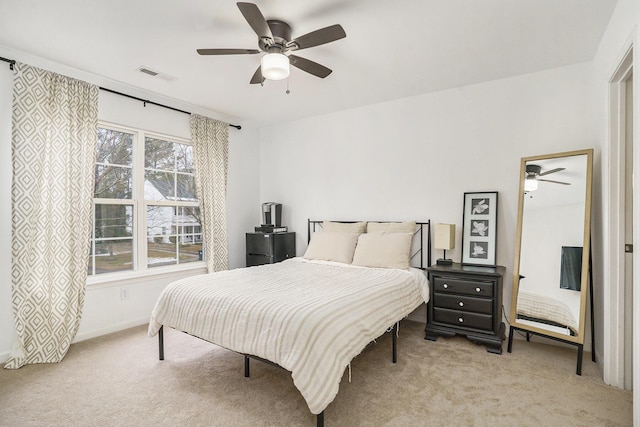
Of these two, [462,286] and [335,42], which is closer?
[335,42]

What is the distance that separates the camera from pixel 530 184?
302 centimetres

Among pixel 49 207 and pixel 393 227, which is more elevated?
pixel 49 207

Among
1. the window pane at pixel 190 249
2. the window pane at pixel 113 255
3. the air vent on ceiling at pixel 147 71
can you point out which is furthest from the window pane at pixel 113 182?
the air vent on ceiling at pixel 147 71

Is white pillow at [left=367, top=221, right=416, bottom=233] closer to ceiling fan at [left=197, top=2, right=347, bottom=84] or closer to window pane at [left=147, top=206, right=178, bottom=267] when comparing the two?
ceiling fan at [left=197, top=2, right=347, bottom=84]

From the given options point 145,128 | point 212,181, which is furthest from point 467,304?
point 145,128

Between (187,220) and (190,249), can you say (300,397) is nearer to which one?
(190,249)

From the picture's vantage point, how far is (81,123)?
3.15m

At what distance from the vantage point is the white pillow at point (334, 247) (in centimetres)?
368

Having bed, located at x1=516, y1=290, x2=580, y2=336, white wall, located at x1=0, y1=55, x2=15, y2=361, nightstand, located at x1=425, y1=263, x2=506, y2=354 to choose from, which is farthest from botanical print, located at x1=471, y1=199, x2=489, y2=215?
white wall, located at x1=0, y1=55, x2=15, y2=361

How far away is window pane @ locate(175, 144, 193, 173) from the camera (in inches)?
165

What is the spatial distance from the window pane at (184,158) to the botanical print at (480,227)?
3549mm

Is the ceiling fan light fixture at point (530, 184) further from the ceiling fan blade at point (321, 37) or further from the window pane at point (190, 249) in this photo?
the window pane at point (190, 249)

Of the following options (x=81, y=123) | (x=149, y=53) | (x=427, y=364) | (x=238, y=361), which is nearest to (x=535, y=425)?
(x=427, y=364)

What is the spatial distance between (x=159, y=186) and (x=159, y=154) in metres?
0.40
